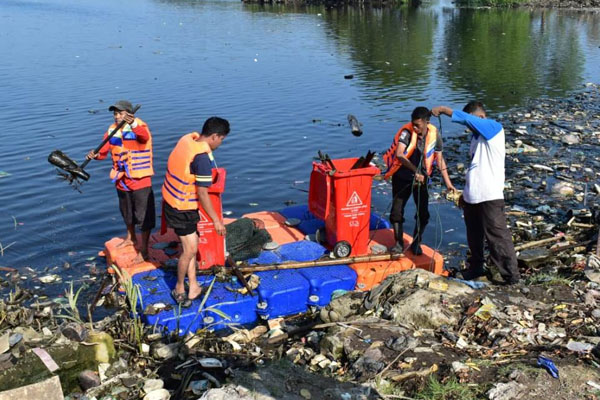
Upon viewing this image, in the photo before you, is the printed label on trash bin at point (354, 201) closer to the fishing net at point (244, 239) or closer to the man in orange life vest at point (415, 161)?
the man in orange life vest at point (415, 161)

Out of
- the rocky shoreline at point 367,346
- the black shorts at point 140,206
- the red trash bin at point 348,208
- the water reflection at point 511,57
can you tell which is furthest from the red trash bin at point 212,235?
the water reflection at point 511,57

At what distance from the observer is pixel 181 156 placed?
585 centimetres

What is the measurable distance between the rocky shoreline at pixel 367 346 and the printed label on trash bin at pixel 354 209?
85 centimetres

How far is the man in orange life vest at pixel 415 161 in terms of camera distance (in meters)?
6.84

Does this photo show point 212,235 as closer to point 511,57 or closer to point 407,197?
point 407,197

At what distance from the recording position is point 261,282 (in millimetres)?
6699

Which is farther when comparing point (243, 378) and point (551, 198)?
point (551, 198)

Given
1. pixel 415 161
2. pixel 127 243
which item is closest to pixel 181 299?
pixel 127 243

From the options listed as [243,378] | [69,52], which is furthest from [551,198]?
[69,52]

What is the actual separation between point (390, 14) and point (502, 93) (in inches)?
1227

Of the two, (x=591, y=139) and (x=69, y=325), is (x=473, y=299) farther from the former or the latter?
(x=591, y=139)

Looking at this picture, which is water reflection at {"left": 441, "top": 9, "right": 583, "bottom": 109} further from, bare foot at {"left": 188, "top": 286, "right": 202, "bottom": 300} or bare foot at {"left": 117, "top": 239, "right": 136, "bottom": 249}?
bare foot at {"left": 188, "top": 286, "right": 202, "bottom": 300}

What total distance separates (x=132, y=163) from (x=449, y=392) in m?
4.35

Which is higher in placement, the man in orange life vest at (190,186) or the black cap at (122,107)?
the black cap at (122,107)
